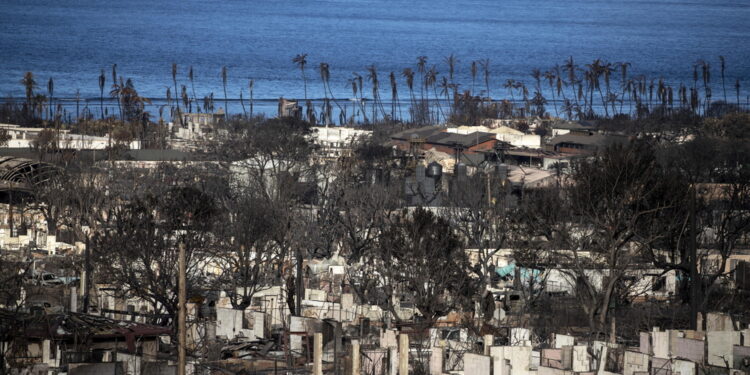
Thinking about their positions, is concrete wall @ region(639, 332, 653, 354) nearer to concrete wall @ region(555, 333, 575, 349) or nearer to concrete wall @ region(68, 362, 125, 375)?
concrete wall @ region(555, 333, 575, 349)

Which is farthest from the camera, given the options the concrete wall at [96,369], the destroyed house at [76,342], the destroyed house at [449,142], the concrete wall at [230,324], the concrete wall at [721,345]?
the destroyed house at [449,142]

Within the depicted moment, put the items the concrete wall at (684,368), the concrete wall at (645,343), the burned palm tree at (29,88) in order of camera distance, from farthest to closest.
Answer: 1. the burned palm tree at (29,88)
2. the concrete wall at (645,343)
3. the concrete wall at (684,368)

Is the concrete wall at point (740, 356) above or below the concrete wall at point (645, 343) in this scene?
above

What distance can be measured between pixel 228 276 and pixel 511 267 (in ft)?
23.7

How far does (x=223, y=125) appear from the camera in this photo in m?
82.8

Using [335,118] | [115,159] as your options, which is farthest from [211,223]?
[335,118]

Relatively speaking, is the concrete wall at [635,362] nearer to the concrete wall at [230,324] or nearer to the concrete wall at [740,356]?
the concrete wall at [740,356]

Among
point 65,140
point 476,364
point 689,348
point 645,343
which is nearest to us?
point 476,364

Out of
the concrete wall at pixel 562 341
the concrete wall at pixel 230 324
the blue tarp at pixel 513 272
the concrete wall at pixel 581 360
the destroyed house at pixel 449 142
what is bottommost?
the destroyed house at pixel 449 142

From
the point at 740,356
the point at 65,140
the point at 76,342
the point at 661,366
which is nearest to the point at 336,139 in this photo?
the point at 65,140

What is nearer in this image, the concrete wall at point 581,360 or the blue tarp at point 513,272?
the concrete wall at point 581,360

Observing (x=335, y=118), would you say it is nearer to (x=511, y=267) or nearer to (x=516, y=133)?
(x=516, y=133)

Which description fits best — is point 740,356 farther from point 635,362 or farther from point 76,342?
point 76,342

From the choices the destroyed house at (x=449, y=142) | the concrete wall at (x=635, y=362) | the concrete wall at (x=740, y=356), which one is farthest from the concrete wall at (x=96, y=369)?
the destroyed house at (x=449, y=142)
